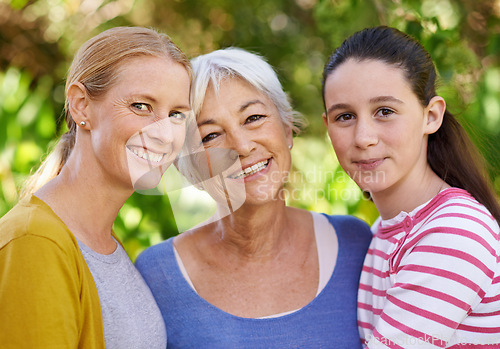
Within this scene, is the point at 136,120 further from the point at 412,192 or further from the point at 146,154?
the point at 412,192

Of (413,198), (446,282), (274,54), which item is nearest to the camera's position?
(446,282)

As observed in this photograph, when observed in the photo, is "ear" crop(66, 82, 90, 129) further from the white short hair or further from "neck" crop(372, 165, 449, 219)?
"neck" crop(372, 165, 449, 219)

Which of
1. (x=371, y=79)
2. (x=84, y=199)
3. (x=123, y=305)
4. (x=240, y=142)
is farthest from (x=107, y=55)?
(x=371, y=79)

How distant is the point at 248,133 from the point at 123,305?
792 mm

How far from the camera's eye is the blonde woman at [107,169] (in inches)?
56.0

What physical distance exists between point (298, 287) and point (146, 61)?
1.08 m

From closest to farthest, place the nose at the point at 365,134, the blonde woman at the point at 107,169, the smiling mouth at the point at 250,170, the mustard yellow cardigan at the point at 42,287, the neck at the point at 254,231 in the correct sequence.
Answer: the mustard yellow cardigan at the point at 42,287 < the blonde woman at the point at 107,169 < the nose at the point at 365,134 < the smiling mouth at the point at 250,170 < the neck at the point at 254,231

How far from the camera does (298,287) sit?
2.05 m

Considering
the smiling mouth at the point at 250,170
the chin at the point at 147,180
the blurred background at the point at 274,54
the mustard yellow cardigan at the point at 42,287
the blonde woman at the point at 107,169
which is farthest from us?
the blurred background at the point at 274,54

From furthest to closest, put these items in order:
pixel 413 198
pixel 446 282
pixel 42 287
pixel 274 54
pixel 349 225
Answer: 1. pixel 274 54
2. pixel 349 225
3. pixel 413 198
4. pixel 446 282
5. pixel 42 287

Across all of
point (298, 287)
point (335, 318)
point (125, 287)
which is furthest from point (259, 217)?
point (125, 287)

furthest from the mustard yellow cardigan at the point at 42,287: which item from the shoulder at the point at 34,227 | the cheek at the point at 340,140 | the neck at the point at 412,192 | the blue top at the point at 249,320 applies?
the neck at the point at 412,192

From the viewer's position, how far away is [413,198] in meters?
1.83

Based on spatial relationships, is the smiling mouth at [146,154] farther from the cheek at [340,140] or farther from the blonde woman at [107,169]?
the cheek at [340,140]
